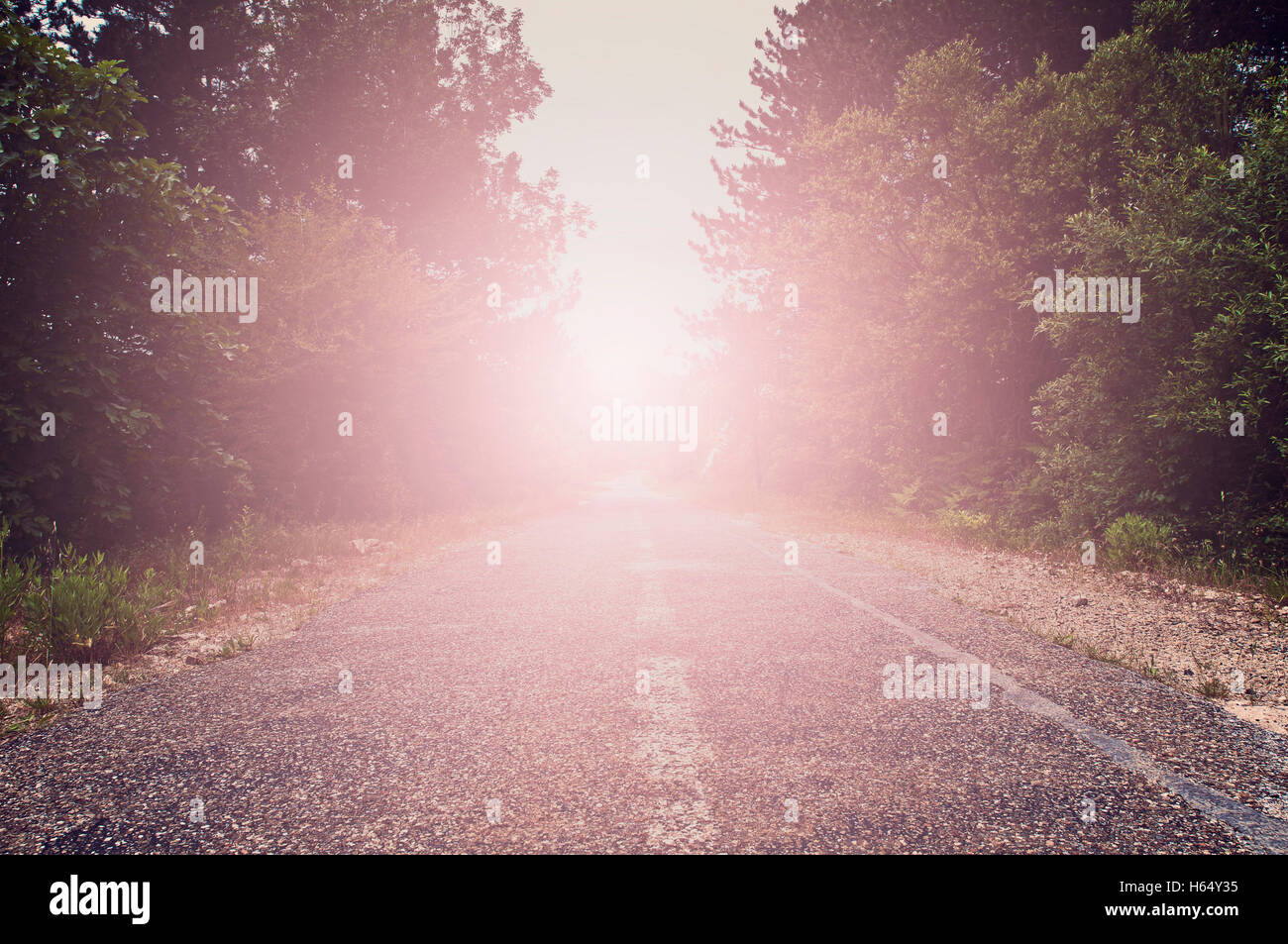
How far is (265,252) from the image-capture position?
16.6 metres

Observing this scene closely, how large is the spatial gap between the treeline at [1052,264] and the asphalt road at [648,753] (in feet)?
16.6

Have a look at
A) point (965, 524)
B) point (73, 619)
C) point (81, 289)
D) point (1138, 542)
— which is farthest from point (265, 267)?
point (1138, 542)

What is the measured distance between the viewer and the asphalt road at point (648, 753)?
2373 mm

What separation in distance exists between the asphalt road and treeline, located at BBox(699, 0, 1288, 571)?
507 centimetres

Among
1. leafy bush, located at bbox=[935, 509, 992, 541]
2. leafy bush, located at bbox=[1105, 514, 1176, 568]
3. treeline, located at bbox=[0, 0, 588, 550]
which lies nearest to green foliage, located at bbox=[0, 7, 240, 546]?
treeline, located at bbox=[0, 0, 588, 550]

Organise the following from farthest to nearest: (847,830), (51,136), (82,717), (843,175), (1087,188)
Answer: (843,175), (1087,188), (51,136), (82,717), (847,830)

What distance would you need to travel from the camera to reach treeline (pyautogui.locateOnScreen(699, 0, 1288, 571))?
7.70 metres

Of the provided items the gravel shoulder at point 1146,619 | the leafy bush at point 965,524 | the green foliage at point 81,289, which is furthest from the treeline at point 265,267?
the leafy bush at point 965,524

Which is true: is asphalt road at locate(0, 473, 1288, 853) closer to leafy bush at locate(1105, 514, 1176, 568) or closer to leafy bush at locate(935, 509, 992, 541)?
leafy bush at locate(1105, 514, 1176, 568)

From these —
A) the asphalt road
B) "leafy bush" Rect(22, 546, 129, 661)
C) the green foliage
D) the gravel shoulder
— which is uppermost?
the green foliage

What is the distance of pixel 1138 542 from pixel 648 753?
895cm

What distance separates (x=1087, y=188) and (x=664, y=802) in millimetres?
14614

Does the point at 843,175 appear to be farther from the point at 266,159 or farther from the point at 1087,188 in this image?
the point at 266,159
